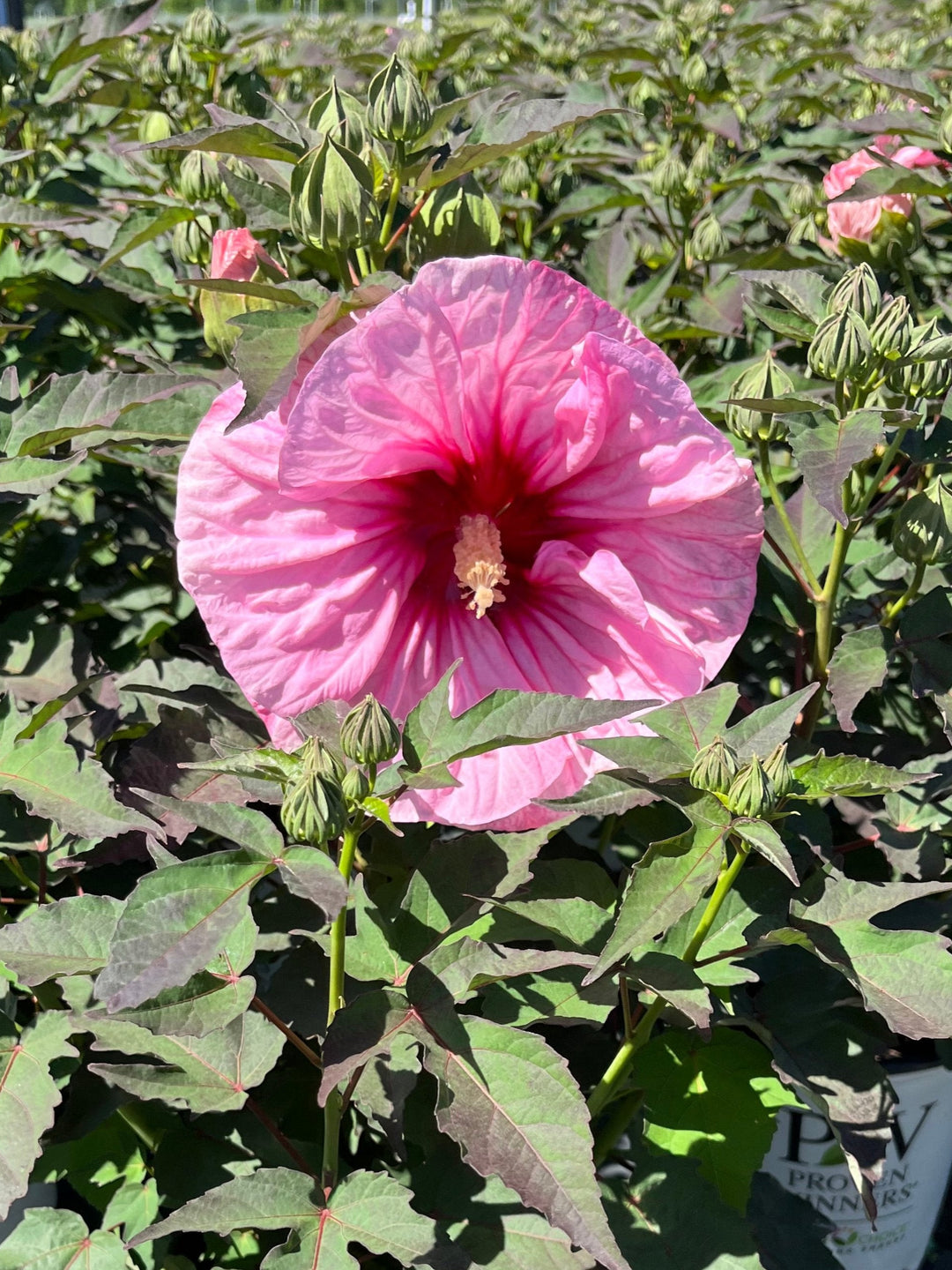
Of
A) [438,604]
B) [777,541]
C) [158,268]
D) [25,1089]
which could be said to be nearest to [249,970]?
[25,1089]

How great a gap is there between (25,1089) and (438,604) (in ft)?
1.50

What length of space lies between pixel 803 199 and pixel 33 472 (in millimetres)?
980

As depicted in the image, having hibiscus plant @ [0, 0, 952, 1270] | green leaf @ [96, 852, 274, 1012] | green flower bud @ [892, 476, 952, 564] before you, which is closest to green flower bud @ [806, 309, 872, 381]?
hibiscus plant @ [0, 0, 952, 1270]

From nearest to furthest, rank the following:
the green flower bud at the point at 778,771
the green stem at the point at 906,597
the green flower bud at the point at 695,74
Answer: the green flower bud at the point at 778,771
the green stem at the point at 906,597
the green flower bud at the point at 695,74

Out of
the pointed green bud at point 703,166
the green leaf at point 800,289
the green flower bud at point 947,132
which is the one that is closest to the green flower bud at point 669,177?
the pointed green bud at point 703,166

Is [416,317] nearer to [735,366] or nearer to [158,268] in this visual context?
[735,366]

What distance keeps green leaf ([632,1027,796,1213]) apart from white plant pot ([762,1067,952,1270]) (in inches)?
11.0

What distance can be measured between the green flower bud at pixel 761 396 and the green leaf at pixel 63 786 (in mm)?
533

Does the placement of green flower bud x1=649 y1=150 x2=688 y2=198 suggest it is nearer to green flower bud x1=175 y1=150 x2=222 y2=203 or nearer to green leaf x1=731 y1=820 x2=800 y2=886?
green flower bud x1=175 y1=150 x2=222 y2=203

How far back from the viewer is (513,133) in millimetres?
895

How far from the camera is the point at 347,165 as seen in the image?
805mm

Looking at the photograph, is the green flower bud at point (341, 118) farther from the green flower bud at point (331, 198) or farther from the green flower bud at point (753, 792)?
the green flower bud at point (753, 792)

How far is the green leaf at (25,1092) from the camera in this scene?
80 cm

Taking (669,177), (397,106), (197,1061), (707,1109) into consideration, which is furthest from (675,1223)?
(669,177)
